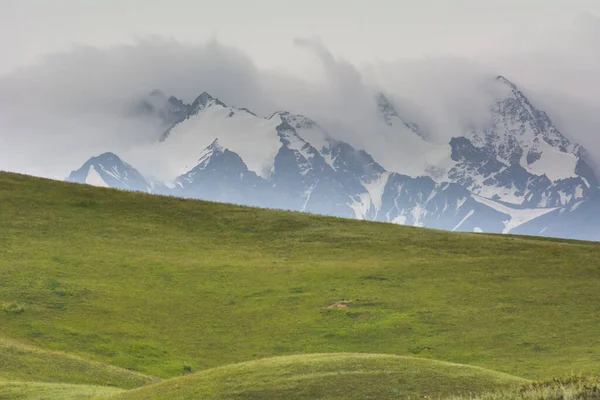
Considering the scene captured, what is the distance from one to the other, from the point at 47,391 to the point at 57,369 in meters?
6.44

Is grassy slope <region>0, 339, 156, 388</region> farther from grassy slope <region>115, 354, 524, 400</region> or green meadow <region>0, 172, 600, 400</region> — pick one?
grassy slope <region>115, 354, 524, 400</region>

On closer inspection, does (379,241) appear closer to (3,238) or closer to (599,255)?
(599,255)

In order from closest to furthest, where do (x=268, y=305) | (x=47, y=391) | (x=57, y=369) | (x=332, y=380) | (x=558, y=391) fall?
1. (x=558, y=391)
2. (x=332, y=380)
3. (x=47, y=391)
4. (x=57, y=369)
5. (x=268, y=305)

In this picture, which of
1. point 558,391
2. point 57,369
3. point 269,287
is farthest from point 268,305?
point 558,391

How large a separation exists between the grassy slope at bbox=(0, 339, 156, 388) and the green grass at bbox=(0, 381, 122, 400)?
3.18 m

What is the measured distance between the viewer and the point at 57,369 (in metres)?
34.8

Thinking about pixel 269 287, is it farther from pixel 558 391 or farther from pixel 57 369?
pixel 558 391

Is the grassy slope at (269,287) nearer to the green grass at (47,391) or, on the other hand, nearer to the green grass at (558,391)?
the green grass at (47,391)

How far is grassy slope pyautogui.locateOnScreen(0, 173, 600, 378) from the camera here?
4159cm

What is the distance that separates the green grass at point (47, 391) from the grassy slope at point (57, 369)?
318 cm

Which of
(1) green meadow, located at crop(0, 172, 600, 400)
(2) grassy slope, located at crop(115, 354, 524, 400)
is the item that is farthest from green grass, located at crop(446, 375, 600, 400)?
(1) green meadow, located at crop(0, 172, 600, 400)

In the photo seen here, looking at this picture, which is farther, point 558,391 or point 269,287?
point 269,287

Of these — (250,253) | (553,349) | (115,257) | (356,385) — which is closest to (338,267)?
(250,253)

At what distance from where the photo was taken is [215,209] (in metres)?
68.7
